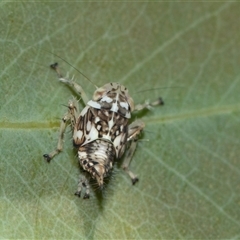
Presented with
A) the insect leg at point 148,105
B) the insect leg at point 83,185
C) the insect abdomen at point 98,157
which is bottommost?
the insect leg at point 83,185

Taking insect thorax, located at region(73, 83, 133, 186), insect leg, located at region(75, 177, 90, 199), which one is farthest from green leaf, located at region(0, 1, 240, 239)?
insect thorax, located at region(73, 83, 133, 186)

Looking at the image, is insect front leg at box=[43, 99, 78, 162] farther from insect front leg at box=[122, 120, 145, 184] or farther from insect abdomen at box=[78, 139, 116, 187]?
insect front leg at box=[122, 120, 145, 184]

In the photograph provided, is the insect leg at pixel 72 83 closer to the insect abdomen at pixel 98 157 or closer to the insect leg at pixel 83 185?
the insect abdomen at pixel 98 157

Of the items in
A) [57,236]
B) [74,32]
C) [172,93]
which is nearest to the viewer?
[57,236]

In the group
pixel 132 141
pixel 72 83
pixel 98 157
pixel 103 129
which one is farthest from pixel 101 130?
pixel 72 83

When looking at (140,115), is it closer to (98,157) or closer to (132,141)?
(132,141)

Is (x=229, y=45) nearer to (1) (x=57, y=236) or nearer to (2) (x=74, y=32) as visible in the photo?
(2) (x=74, y=32)

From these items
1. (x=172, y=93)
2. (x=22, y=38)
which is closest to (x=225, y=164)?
(x=172, y=93)

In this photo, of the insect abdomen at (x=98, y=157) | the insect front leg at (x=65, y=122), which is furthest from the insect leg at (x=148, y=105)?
the insect front leg at (x=65, y=122)
